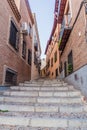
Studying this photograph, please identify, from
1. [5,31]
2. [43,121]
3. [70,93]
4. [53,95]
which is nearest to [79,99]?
[70,93]

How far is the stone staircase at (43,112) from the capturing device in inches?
114

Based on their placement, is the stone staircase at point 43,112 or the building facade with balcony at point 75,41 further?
the building facade with balcony at point 75,41

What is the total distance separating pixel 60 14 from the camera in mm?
10891

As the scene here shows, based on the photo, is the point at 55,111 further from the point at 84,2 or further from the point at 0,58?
the point at 84,2

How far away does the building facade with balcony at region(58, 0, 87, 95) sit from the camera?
4.66 metres

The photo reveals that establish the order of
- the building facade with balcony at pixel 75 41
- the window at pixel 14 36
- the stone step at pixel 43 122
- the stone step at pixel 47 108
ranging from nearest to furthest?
the stone step at pixel 43 122
the stone step at pixel 47 108
the building facade with balcony at pixel 75 41
the window at pixel 14 36

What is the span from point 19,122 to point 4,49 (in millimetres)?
2986

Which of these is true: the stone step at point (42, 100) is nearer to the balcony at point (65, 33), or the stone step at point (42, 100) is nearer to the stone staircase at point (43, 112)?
the stone staircase at point (43, 112)

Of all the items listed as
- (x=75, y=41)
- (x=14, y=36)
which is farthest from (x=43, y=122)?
(x=14, y=36)

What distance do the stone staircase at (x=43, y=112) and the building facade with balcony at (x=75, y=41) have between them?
2.71 ft

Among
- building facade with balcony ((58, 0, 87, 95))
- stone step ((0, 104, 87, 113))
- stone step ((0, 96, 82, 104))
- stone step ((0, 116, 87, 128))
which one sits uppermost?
building facade with balcony ((58, 0, 87, 95))

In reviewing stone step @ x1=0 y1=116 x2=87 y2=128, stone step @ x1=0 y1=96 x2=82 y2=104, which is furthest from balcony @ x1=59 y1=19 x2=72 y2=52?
stone step @ x1=0 y1=116 x2=87 y2=128

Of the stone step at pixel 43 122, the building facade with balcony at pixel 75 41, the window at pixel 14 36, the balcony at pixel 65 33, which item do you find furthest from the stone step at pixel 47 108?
the balcony at pixel 65 33

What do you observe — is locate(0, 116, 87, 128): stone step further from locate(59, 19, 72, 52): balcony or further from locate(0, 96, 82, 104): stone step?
locate(59, 19, 72, 52): balcony
